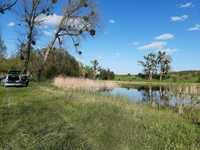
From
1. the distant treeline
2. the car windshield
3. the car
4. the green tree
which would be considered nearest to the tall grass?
the car

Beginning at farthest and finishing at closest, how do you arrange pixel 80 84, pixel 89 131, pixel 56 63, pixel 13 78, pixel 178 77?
pixel 178 77 < pixel 56 63 < pixel 13 78 < pixel 80 84 < pixel 89 131

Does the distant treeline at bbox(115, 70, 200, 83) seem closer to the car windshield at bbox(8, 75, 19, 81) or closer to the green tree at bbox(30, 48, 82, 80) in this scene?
the green tree at bbox(30, 48, 82, 80)

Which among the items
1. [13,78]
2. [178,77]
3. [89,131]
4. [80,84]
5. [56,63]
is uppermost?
[56,63]

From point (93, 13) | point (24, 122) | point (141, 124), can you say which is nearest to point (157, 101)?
point (141, 124)

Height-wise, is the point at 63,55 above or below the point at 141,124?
above

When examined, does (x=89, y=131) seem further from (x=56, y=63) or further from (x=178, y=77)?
(x=178, y=77)

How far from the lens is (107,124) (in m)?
8.61

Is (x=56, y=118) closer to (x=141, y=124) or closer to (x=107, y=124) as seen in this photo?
(x=107, y=124)

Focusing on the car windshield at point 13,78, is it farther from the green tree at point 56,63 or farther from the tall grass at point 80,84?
the green tree at point 56,63

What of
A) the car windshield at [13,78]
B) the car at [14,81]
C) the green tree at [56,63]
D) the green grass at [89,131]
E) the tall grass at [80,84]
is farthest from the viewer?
the green tree at [56,63]

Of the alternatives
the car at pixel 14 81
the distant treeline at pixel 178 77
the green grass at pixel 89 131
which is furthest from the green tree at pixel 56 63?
the green grass at pixel 89 131

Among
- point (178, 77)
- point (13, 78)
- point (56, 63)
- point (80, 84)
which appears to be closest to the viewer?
point (80, 84)

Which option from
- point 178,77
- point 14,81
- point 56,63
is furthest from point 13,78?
point 178,77

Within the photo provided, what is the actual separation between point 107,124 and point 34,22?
88.6 feet
